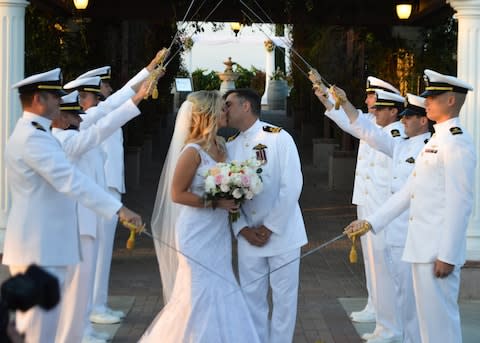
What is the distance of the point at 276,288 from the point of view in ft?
23.8

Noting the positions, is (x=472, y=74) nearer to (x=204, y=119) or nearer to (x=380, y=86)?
(x=380, y=86)

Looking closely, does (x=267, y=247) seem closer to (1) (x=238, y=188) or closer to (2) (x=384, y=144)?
(1) (x=238, y=188)

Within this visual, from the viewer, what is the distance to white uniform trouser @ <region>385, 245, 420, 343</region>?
7293mm

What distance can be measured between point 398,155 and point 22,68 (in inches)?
157

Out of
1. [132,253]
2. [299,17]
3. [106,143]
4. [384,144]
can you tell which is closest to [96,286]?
[106,143]

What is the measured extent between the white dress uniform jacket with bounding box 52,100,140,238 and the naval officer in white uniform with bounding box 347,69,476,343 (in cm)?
188

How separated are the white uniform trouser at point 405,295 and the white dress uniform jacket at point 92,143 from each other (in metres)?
2.28

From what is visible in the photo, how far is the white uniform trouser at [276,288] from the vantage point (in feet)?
23.6

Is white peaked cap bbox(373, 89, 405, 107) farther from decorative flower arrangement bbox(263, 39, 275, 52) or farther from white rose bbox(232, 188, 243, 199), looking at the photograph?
white rose bbox(232, 188, 243, 199)

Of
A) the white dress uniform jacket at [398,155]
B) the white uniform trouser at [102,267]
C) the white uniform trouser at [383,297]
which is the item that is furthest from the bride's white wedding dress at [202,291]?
the white uniform trouser at [102,267]

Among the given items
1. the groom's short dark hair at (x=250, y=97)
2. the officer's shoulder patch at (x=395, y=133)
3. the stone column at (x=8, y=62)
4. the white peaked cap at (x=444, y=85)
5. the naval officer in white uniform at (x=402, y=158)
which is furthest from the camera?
the stone column at (x=8, y=62)

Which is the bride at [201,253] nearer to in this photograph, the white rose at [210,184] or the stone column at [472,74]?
the white rose at [210,184]

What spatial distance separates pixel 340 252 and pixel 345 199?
522cm

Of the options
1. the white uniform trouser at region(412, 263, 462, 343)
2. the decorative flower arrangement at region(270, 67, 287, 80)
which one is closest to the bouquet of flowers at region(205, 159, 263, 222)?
the white uniform trouser at region(412, 263, 462, 343)
